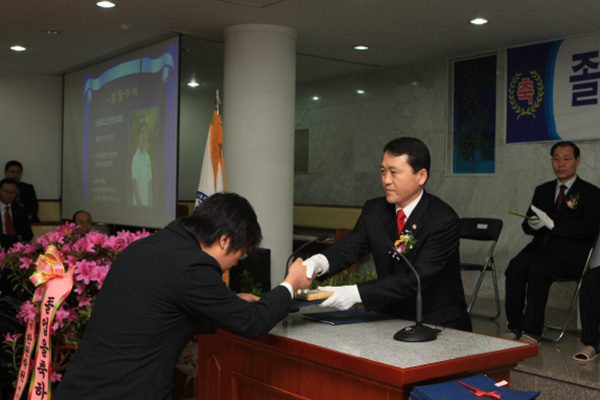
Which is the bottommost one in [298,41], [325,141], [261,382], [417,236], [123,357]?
[261,382]

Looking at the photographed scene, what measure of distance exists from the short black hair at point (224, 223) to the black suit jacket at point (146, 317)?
60 millimetres

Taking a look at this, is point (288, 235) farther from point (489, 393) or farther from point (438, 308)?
point (489, 393)

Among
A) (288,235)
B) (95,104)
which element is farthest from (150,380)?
(95,104)

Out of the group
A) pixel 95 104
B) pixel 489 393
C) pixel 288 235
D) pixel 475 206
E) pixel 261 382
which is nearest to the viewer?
pixel 489 393

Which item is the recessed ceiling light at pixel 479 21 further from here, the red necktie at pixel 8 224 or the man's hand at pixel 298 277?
the red necktie at pixel 8 224

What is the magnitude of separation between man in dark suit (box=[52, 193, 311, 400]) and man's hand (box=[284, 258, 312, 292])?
0.99ft

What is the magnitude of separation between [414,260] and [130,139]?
5894 mm

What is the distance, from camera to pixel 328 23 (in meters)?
6.48

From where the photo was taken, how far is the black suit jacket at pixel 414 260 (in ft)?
8.54

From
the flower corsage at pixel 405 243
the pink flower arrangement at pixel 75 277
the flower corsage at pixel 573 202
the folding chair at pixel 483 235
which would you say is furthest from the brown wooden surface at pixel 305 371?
the folding chair at pixel 483 235

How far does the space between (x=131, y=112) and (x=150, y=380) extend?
635 cm

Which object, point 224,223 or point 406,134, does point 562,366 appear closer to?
point 224,223

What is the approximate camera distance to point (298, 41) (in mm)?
7273

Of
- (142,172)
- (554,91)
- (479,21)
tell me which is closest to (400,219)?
(479,21)
